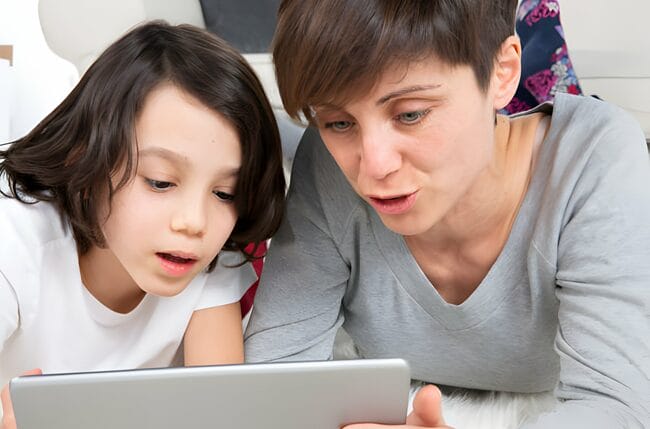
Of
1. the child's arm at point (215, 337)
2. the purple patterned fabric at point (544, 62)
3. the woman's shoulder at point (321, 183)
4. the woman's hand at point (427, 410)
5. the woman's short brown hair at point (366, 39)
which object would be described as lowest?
the child's arm at point (215, 337)

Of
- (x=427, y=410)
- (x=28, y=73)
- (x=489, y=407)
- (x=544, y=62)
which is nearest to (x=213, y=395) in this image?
(x=427, y=410)

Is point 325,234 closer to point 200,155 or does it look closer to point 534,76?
point 200,155

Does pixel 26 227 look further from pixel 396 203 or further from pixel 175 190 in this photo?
pixel 396 203

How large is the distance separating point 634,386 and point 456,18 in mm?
439

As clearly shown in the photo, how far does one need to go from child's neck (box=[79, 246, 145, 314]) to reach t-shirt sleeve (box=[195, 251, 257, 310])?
103 mm

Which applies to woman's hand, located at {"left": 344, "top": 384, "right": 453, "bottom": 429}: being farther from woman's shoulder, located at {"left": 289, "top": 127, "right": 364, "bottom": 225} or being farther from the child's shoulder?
the child's shoulder

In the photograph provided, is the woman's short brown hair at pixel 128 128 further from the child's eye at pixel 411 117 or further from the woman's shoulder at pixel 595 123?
the woman's shoulder at pixel 595 123

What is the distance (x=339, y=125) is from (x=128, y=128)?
26 centimetres

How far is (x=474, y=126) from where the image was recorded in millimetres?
907

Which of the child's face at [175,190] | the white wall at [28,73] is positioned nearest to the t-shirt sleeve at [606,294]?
the child's face at [175,190]

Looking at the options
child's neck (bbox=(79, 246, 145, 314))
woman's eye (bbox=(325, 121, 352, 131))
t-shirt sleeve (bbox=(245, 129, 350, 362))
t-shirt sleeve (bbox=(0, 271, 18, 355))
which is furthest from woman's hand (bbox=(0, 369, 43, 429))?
woman's eye (bbox=(325, 121, 352, 131))

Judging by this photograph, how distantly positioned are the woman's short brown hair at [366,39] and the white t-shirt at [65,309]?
0.41 metres

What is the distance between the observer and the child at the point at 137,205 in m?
0.97

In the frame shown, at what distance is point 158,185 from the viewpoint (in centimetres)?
97
